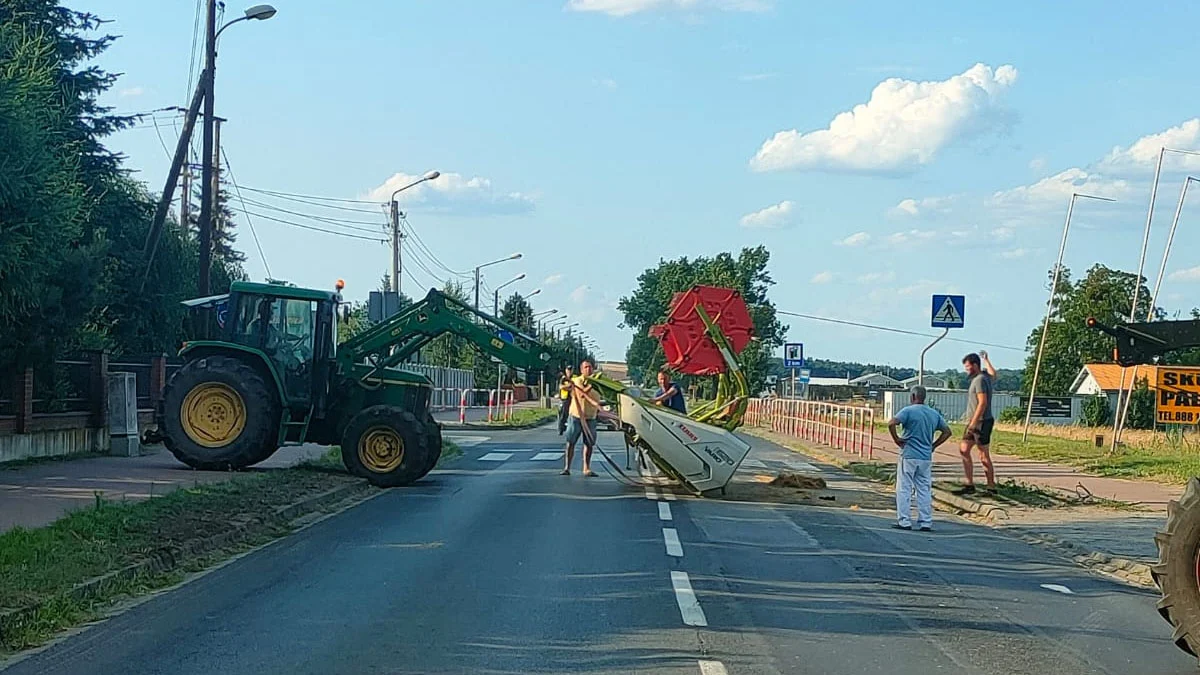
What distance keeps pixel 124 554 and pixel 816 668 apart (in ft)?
20.4

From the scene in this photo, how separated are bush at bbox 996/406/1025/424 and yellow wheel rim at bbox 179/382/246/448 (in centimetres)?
4676

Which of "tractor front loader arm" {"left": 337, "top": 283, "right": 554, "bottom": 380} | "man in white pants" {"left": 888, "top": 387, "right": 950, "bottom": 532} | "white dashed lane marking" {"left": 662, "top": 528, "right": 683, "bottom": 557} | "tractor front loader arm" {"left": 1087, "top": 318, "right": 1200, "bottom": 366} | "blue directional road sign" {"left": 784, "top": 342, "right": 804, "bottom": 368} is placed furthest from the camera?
"blue directional road sign" {"left": 784, "top": 342, "right": 804, "bottom": 368}

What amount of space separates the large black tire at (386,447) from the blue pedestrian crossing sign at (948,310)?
851 centimetres

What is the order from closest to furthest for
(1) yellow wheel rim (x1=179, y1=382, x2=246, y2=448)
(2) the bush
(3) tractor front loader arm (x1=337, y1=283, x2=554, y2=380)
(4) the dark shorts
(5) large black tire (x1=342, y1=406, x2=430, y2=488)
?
(4) the dark shorts, (5) large black tire (x1=342, y1=406, x2=430, y2=488), (1) yellow wheel rim (x1=179, y1=382, x2=246, y2=448), (3) tractor front loader arm (x1=337, y1=283, x2=554, y2=380), (2) the bush

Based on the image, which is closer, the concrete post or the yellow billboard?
the yellow billboard

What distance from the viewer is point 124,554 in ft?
36.4

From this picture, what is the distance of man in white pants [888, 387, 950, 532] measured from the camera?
1562cm

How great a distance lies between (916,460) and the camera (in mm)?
15797

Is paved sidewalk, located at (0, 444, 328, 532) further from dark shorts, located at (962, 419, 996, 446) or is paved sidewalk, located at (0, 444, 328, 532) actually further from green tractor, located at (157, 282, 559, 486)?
dark shorts, located at (962, 419, 996, 446)

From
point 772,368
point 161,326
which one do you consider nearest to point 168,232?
point 161,326

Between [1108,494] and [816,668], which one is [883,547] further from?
[1108,494]

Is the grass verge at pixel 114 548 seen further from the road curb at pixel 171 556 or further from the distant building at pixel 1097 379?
the distant building at pixel 1097 379

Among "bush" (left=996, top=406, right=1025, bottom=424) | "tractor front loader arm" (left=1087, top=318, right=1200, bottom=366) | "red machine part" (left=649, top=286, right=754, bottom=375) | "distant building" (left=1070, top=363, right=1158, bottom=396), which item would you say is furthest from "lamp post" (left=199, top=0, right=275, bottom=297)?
"bush" (left=996, top=406, right=1025, bottom=424)

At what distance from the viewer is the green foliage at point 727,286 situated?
208 feet
